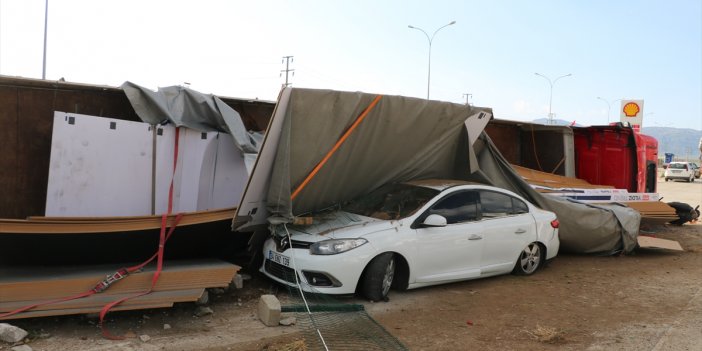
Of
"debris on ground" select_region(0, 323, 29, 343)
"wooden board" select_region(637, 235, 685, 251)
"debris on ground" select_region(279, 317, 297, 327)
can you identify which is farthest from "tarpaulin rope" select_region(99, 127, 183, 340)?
"wooden board" select_region(637, 235, 685, 251)

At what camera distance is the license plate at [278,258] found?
6100 mm

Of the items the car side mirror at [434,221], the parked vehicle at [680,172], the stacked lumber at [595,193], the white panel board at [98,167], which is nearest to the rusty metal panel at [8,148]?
the white panel board at [98,167]

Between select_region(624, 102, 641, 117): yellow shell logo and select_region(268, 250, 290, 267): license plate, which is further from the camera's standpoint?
select_region(624, 102, 641, 117): yellow shell logo

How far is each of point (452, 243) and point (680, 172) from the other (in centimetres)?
4407

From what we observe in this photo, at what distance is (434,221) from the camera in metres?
6.35

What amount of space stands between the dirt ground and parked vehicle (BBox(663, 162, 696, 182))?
134 feet

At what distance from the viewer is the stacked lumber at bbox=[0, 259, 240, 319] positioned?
496cm

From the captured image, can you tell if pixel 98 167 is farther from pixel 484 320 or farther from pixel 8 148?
pixel 484 320

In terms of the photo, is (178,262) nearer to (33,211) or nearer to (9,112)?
(33,211)

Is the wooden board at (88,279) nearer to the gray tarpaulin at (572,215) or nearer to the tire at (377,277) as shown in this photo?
the tire at (377,277)

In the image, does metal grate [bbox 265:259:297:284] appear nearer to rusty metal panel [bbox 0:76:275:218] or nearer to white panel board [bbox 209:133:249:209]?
white panel board [bbox 209:133:249:209]

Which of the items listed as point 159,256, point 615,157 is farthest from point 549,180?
point 159,256

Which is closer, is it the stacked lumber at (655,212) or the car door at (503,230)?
the car door at (503,230)

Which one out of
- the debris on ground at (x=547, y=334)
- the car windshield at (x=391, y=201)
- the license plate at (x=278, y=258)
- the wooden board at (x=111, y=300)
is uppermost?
the car windshield at (x=391, y=201)
